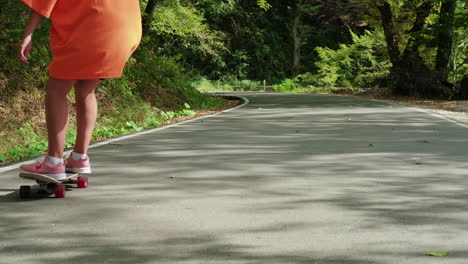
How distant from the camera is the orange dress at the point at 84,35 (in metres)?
5.52

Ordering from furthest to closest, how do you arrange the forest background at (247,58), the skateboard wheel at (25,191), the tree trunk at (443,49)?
the tree trunk at (443,49), the forest background at (247,58), the skateboard wheel at (25,191)

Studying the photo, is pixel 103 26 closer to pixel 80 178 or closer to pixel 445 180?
pixel 80 178

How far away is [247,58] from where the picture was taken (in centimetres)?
5497

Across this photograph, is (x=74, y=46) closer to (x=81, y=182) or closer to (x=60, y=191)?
(x=60, y=191)

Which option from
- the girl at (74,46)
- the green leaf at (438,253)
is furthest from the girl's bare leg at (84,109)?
the green leaf at (438,253)

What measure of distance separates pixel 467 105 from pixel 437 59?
615cm

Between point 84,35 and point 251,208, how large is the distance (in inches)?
70.9

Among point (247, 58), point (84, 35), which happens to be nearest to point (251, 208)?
point (84, 35)

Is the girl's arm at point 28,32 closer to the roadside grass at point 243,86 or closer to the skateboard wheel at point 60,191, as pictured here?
the skateboard wheel at point 60,191

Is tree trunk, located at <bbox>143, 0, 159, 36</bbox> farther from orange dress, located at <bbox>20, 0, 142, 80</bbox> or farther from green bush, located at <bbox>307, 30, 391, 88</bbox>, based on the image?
green bush, located at <bbox>307, 30, 391, 88</bbox>

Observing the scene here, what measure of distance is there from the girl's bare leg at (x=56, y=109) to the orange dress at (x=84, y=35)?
0.31 feet

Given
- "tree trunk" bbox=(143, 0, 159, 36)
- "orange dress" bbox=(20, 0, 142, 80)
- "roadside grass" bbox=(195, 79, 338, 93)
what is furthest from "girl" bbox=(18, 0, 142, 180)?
"roadside grass" bbox=(195, 79, 338, 93)

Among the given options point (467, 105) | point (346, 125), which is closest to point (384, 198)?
point (346, 125)

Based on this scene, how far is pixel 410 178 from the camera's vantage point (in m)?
6.91
